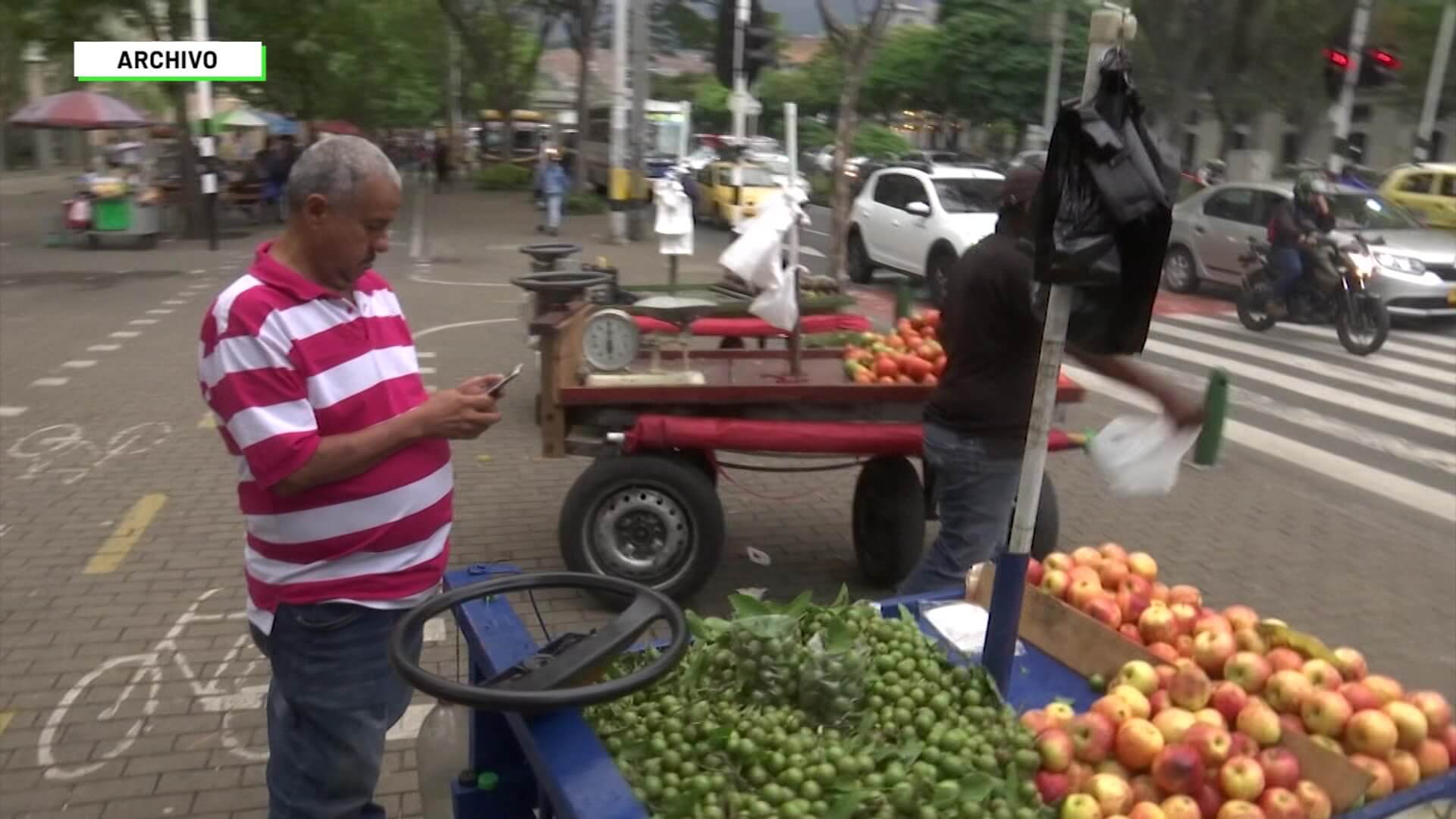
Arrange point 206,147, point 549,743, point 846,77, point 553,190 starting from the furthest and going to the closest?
point 553,190, point 206,147, point 846,77, point 549,743

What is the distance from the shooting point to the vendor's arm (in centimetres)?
276

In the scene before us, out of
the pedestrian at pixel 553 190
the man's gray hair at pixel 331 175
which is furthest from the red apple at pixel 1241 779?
the pedestrian at pixel 553 190

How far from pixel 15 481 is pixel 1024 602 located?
6094mm

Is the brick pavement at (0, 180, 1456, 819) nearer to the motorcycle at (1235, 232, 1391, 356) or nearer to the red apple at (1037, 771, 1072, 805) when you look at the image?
the red apple at (1037, 771, 1072, 805)

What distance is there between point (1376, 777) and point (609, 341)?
342 centimetres

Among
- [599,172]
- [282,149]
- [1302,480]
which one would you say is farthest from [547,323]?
[599,172]

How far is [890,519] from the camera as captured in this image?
5.30 meters

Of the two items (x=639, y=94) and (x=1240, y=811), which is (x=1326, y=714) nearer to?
(x=1240, y=811)

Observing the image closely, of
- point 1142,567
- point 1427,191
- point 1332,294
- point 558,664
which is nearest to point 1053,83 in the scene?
point 1427,191

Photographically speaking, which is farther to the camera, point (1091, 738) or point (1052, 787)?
point (1091, 738)

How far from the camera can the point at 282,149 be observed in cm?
2606

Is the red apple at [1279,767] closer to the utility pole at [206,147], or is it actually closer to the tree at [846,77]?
the tree at [846,77]

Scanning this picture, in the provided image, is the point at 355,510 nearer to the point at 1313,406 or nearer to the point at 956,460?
the point at 956,460

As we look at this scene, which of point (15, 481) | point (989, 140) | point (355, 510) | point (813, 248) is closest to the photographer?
point (355, 510)
